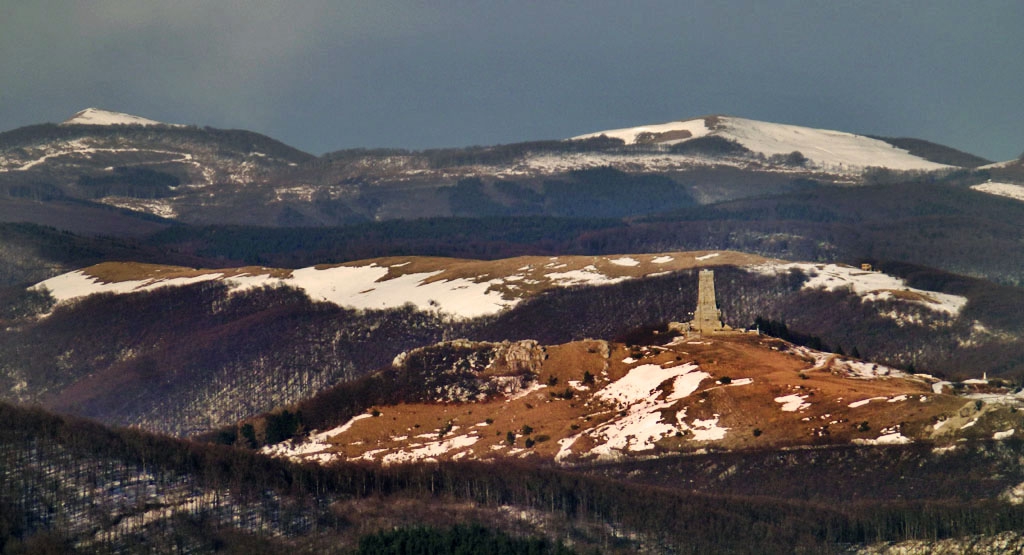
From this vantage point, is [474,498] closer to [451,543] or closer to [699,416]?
[451,543]

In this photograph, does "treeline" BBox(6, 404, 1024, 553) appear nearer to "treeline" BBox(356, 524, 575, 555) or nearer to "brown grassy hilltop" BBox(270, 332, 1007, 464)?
"brown grassy hilltop" BBox(270, 332, 1007, 464)

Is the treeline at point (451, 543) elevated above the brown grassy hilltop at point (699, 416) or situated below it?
below

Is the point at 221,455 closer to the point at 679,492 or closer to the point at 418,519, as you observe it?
the point at 418,519

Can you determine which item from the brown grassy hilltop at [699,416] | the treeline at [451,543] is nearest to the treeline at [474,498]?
the brown grassy hilltop at [699,416]

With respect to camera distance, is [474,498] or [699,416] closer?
[474,498]

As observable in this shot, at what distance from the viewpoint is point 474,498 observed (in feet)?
541

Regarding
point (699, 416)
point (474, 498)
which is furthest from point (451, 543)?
point (699, 416)

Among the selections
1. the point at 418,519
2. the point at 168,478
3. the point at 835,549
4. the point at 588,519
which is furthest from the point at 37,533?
the point at 835,549

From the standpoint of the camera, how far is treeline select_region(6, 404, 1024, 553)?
153 m

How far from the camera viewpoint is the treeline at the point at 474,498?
15288 cm

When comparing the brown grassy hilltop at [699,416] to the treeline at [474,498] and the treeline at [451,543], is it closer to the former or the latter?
the treeline at [474,498]

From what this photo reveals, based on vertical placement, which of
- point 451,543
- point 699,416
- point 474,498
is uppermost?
point 699,416

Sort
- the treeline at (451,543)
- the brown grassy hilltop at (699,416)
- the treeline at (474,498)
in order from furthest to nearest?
1. the brown grassy hilltop at (699,416)
2. the treeline at (474,498)
3. the treeline at (451,543)

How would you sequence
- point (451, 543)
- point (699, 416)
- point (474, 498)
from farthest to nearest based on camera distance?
point (699, 416)
point (474, 498)
point (451, 543)
